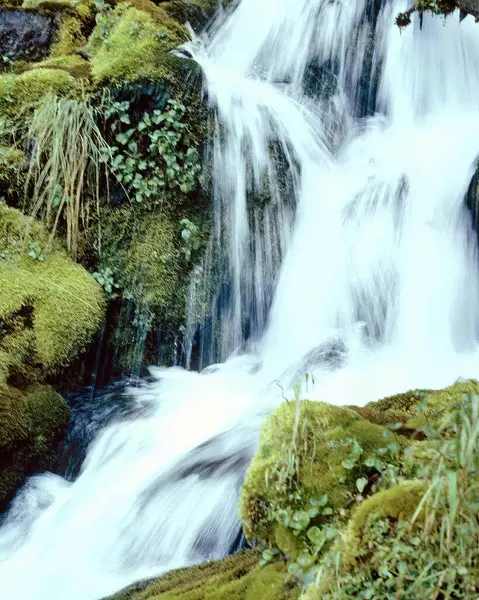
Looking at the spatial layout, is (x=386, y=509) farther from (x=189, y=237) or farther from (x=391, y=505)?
(x=189, y=237)

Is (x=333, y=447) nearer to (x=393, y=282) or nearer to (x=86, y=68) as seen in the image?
(x=393, y=282)

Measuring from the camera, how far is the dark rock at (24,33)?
6.34 m

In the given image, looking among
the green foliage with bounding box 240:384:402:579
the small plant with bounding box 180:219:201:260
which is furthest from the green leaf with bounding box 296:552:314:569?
the small plant with bounding box 180:219:201:260

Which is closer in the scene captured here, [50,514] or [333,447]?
[333,447]

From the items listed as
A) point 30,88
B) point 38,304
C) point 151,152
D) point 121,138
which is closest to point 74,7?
point 30,88

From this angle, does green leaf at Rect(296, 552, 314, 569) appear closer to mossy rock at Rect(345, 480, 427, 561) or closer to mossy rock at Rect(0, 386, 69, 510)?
mossy rock at Rect(345, 480, 427, 561)

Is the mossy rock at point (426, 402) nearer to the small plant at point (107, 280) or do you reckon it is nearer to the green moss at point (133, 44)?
the small plant at point (107, 280)

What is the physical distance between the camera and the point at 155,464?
399 centimetres

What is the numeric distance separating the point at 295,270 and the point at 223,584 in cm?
368

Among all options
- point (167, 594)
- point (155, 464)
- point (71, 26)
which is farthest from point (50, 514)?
point (71, 26)

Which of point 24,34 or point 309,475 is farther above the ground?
point 24,34

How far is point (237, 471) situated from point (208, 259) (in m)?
2.46

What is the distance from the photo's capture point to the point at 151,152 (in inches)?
210

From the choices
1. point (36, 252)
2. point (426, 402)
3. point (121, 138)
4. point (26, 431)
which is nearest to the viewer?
point (426, 402)
